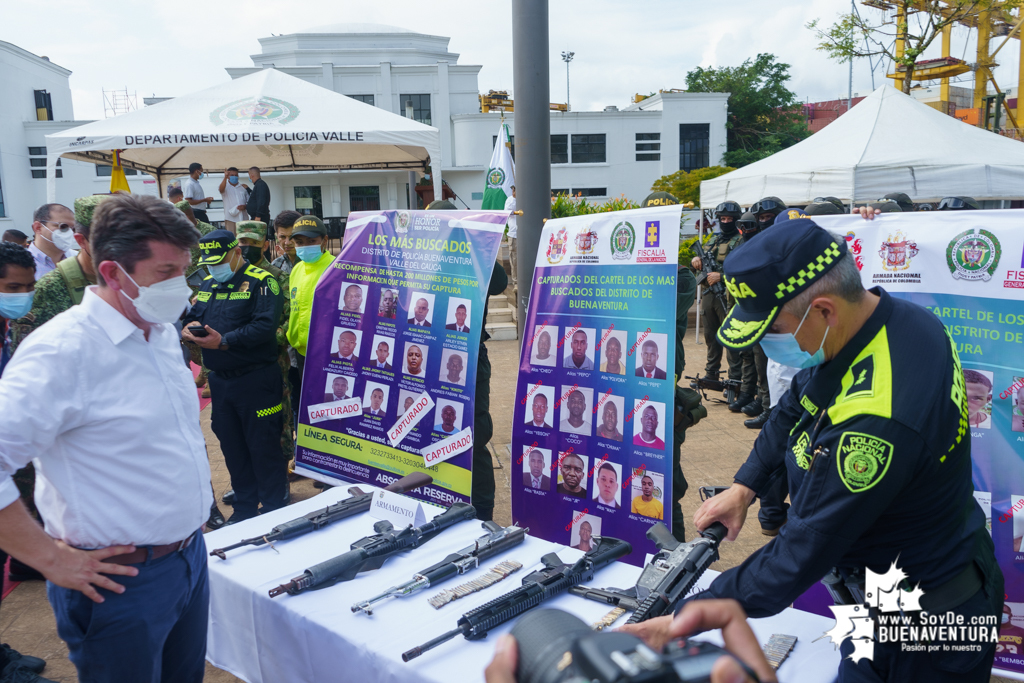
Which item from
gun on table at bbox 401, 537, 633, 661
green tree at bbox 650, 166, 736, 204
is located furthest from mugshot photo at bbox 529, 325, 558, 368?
green tree at bbox 650, 166, 736, 204

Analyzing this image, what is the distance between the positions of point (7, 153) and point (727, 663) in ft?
126

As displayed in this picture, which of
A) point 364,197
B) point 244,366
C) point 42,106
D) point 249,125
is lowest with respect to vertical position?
point 244,366

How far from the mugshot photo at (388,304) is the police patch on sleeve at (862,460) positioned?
3.03m

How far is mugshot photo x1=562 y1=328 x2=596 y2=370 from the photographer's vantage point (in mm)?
3229

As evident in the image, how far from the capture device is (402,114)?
3331cm

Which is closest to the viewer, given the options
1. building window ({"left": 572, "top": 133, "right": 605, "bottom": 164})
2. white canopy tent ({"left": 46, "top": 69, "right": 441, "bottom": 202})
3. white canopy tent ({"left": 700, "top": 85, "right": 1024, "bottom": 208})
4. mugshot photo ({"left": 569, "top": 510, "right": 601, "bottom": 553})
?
mugshot photo ({"left": 569, "top": 510, "right": 601, "bottom": 553})

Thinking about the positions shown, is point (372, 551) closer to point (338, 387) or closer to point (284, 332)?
point (338, 387)

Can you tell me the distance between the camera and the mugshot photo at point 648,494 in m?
2.99

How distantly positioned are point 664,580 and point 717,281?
18.0 feet

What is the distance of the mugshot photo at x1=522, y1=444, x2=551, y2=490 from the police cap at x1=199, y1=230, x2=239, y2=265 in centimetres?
235

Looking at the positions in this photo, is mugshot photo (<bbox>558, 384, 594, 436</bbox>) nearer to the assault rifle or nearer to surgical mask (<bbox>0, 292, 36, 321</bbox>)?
the assault rifle

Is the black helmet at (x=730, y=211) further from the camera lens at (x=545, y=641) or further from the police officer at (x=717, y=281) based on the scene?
the camera lens at (x=545, y=641)

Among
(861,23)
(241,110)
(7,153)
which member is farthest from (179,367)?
(7,153)

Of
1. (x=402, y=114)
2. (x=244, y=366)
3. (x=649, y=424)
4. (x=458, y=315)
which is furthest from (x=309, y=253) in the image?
(x=402, y=114)
